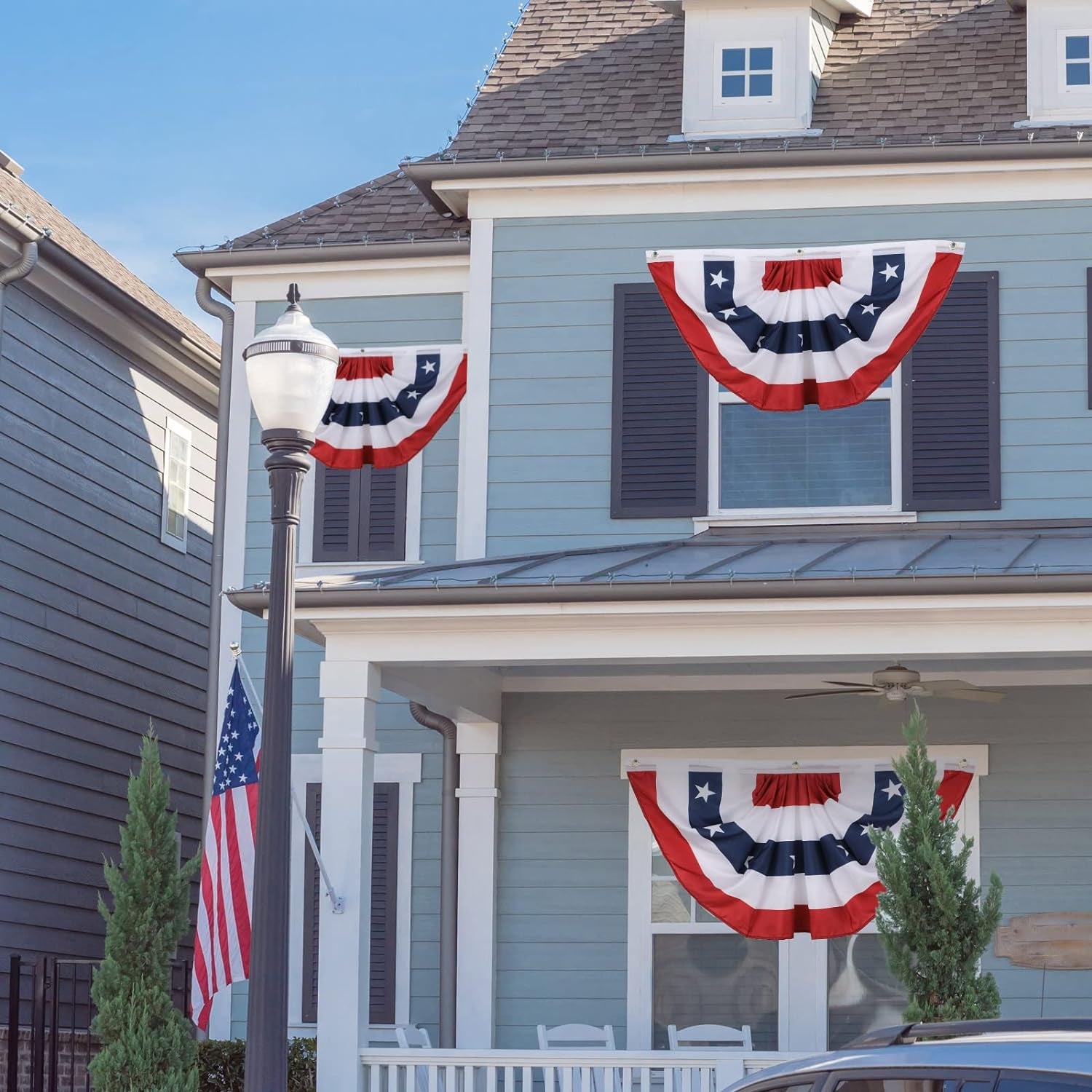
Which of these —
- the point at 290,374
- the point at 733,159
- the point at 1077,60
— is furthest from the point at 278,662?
the point at 1077,60

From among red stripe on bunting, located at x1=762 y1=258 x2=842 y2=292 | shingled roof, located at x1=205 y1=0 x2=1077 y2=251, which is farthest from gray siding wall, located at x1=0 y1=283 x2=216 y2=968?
red stripe on bunting, located at x1=762 y1=258 x2=842 y2=292

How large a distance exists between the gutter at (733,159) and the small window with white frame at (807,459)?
1.50 meters

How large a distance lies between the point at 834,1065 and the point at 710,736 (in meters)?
7.33

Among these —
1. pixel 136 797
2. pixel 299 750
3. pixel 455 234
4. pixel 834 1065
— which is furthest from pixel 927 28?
pixel 834 1065

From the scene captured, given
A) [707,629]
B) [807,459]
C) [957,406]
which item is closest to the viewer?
[707,629]

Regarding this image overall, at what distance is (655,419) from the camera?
41.8 feet

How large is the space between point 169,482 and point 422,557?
4.51 meters

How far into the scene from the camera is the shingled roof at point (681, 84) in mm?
13359

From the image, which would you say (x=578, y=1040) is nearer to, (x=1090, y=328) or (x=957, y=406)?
(x=957, y=406)

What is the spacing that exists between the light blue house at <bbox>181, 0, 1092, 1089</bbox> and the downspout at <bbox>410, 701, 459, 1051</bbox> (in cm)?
16

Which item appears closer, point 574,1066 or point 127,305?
point 574,1066

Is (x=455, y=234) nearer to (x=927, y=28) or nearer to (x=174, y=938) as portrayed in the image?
(x=927, y=28)

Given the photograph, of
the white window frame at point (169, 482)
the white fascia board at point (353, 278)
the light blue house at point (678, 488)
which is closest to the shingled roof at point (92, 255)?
the white window frame at point (169, 482)

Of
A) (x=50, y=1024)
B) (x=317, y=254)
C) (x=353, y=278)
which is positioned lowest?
(x=50, y=1024)
